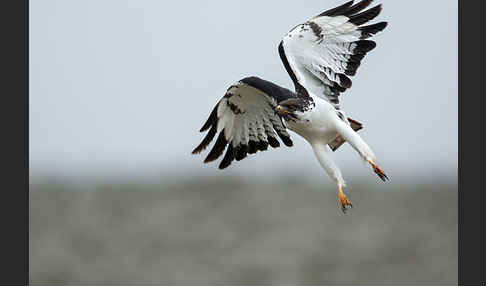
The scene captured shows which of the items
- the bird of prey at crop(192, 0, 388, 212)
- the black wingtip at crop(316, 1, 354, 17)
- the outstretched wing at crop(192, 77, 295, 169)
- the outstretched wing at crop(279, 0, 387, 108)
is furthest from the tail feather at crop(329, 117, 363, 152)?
the black wingtip at crop(316, 1, 354, 17)

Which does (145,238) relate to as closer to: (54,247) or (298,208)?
(54,247)

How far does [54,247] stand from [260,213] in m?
6.66

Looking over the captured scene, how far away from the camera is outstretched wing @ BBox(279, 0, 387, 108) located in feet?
32.1

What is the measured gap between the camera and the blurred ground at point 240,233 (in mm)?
26141

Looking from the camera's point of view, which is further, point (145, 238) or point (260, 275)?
point (145, 238)

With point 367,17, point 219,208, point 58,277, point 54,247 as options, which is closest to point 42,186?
point 54,247

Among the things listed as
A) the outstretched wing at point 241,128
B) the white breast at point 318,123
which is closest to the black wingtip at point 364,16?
the white breast at point 318,123

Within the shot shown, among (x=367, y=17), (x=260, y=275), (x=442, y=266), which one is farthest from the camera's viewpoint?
(x=442, y=266)

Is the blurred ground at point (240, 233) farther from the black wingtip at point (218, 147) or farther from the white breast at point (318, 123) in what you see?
the white breast at point (318, 123)

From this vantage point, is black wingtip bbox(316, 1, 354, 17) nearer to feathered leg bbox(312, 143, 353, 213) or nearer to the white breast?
the white breast

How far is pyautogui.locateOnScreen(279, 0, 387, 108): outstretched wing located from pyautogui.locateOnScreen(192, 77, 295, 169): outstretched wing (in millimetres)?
687

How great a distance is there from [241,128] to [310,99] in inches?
60.6

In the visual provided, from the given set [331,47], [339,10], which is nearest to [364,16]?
[339,10]

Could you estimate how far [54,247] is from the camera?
27453 mm
